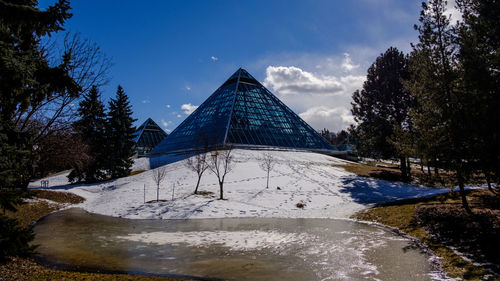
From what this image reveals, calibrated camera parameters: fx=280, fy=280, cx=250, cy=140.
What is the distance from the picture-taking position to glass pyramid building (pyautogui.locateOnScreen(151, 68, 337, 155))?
4212 cm

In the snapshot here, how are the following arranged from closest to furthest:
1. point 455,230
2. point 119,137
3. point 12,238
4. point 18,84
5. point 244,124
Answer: point 12,238 → point 18,84 → point 455,230 → point 119,137 → point 244,124

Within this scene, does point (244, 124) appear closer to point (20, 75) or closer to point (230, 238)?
point (230, 238)

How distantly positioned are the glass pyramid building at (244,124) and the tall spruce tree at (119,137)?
810 centimetres

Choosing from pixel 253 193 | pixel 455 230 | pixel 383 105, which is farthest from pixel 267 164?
pixel 455 230

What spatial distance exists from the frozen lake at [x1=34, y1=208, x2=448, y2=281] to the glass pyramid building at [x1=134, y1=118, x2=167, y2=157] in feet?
173

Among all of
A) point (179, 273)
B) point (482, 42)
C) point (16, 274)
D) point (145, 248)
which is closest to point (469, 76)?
point (482, 42)

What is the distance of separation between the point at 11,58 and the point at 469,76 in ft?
43.4

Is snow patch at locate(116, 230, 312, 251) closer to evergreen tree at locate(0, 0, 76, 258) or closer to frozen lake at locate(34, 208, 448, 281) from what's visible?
frozen lake at locate(34, 208, 448, 281)

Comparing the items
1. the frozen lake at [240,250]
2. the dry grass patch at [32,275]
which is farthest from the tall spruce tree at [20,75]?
the frozen lake at [240,250]

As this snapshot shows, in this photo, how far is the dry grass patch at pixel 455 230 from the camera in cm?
781

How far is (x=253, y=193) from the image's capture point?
902 inches

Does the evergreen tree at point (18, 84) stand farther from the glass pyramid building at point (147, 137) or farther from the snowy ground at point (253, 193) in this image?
the glass pyramid building at point (147, 137)

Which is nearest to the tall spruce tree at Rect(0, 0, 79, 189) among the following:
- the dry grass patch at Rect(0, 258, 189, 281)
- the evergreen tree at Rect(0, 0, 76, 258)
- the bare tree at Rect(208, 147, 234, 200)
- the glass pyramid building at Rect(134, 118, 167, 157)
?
the evergreen tree at Rect(0, 0, 76, 258)

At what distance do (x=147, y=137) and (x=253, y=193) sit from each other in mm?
54153
